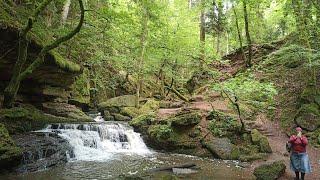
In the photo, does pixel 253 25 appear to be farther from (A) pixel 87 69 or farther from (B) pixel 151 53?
(A) pixel 87 69

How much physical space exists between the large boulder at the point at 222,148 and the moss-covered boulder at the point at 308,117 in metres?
3.70

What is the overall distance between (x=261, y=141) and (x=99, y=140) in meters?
7.33

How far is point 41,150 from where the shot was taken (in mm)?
12203

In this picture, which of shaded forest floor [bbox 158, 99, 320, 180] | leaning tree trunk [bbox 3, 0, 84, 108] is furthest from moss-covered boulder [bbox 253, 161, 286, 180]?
leaning tree trunk [bbox 3, 0, 84, 108]

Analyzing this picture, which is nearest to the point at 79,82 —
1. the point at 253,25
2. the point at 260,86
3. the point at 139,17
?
the point at 139,17

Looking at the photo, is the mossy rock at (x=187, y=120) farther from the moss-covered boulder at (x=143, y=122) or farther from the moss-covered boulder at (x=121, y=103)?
the moss-covered boulder at (x=121, y=103)

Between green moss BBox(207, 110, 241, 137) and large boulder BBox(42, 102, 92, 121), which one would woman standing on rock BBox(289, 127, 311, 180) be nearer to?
green moss BBox(207, 110, 241, 137)

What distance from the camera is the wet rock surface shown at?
37.7 ft

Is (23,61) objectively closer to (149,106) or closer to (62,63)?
(62,63)

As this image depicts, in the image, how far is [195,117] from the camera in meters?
15.8

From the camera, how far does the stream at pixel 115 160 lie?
10742 millimetres

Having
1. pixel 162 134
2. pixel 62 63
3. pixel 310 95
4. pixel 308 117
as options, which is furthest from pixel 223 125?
pixel 62 63

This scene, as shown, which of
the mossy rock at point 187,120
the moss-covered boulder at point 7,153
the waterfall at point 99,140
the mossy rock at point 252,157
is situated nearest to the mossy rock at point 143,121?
the waterfall at point 99,140

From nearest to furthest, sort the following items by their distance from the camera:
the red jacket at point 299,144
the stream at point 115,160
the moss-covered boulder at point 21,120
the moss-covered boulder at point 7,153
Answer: the red jacket at point 299,144
the moss-covered boulder at point 7,153
the stream at point 115,160
the moss-covered boulder at point 21,120
